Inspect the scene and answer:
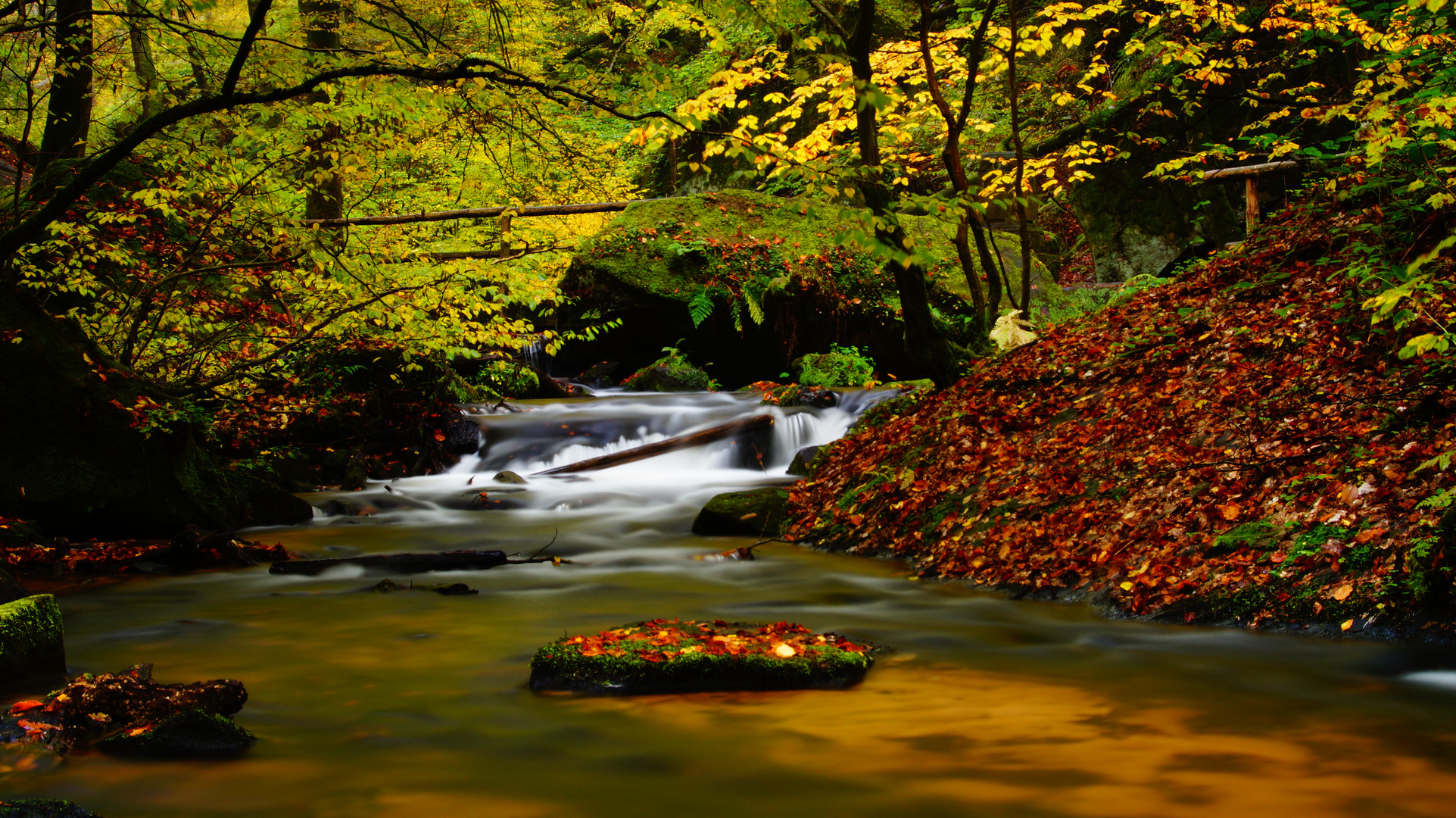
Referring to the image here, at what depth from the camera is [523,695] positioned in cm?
380

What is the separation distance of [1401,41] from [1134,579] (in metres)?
5.72

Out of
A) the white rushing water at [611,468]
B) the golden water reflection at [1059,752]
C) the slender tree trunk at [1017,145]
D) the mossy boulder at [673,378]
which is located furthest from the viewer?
the mossy boulder at [673,378]

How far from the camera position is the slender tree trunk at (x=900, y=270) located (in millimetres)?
6777

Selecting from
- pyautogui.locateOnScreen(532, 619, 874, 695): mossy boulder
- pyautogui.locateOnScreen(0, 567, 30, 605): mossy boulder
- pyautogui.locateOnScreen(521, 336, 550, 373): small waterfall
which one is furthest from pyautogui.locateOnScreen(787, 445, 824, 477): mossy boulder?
pyautogui.locateOnScreen(521, 336, 550, 373): small waterfall

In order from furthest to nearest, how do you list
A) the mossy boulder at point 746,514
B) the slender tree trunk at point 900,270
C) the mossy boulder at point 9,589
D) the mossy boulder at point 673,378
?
1. the mossy boulder at point 673,378
2. the mossy boulder at point 746,514
3. the slender tree trunk at point 900,270
4. the mossy boulder at point 9,589

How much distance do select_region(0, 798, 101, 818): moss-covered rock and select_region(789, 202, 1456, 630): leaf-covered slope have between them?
4.43 metres

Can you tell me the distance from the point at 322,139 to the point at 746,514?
4.76m

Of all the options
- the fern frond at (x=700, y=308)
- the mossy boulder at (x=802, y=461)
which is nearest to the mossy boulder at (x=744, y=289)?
the fern frond at (x=700, y=308)

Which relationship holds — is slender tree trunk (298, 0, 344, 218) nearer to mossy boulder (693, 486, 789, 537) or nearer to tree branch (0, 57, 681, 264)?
tree branch (0, 57, 681, 264)

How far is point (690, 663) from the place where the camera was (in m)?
3.69

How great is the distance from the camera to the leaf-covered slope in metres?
4.22

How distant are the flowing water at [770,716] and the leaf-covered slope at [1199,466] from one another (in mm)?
311

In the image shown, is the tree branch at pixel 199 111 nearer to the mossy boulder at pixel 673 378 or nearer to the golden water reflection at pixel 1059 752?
the golden water reflection at pixel 1059 752

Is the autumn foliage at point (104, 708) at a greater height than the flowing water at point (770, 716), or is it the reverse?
the autumn foliage at point (104, 708)
